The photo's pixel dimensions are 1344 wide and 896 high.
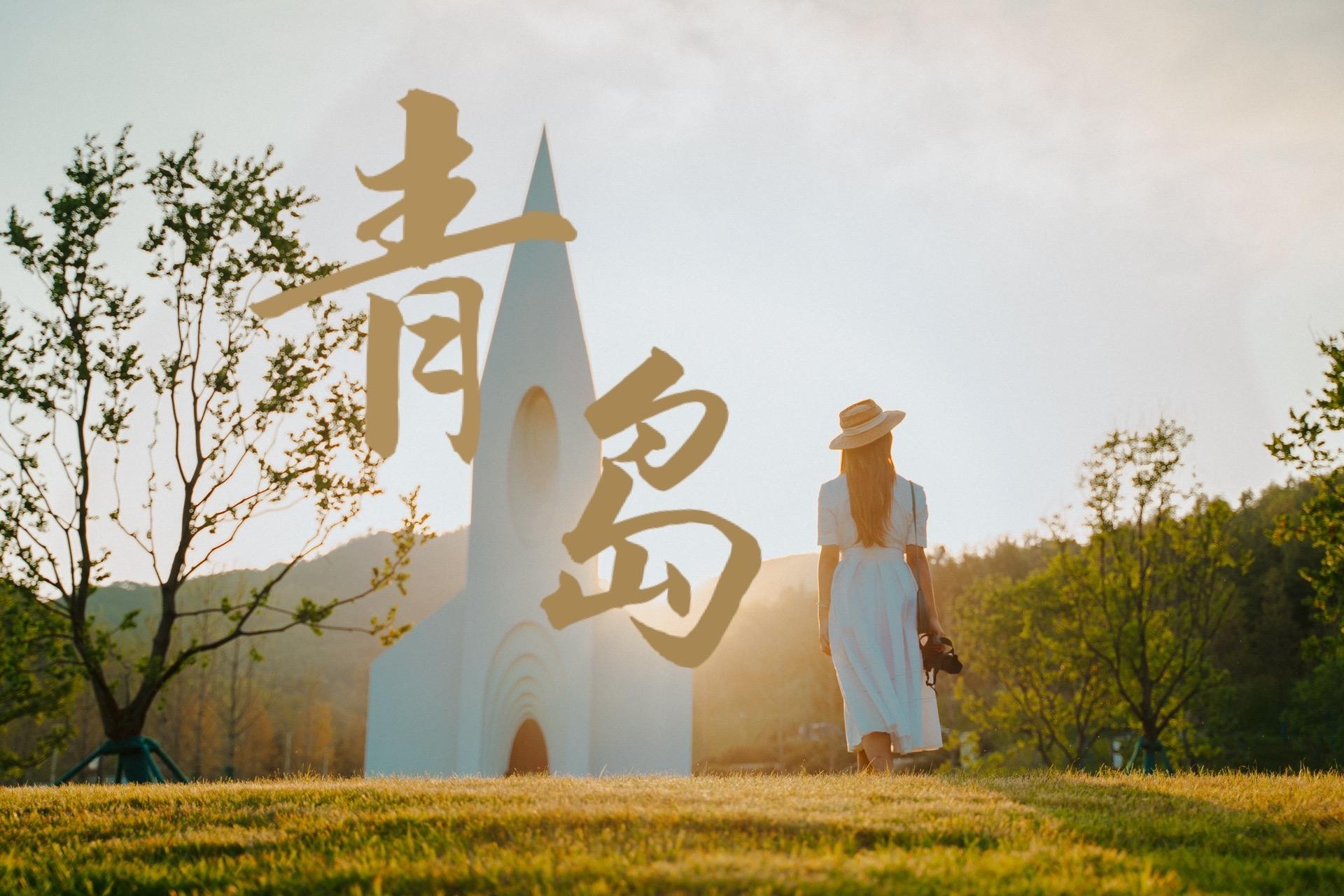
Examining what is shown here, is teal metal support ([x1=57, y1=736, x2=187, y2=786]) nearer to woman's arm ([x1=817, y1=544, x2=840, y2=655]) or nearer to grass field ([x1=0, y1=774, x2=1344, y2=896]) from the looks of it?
grass field ([x1=0, y1=774, x2=1344, y2=896])

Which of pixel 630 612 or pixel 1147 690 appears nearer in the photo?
pixel 1147 690

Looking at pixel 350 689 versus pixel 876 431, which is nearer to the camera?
pixel 876 431

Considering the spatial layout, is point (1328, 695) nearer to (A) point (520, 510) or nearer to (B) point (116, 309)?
(A) point (520, 510)

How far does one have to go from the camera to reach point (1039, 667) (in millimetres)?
23172

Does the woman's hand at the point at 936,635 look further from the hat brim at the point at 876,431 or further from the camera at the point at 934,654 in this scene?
the hat brim at the point at 876,431

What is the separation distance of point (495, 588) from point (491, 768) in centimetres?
325

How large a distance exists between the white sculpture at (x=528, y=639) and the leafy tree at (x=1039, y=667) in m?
8.44

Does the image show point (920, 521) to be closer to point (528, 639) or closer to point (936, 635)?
point (936, 635)

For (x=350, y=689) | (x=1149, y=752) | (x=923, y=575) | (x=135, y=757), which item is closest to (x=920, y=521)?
(x=923, y=575)

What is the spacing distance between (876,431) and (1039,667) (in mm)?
19232

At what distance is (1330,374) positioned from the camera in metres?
11.0

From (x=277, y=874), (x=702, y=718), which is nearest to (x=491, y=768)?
(x=277, y=874)

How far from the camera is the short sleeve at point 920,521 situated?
6.16 m

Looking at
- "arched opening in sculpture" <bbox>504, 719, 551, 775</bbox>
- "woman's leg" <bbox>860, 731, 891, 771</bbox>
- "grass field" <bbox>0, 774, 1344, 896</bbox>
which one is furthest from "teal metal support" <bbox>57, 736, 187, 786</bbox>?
"arched opening in sculpture" <bbox>504, 719, 551, 775</bbox>
